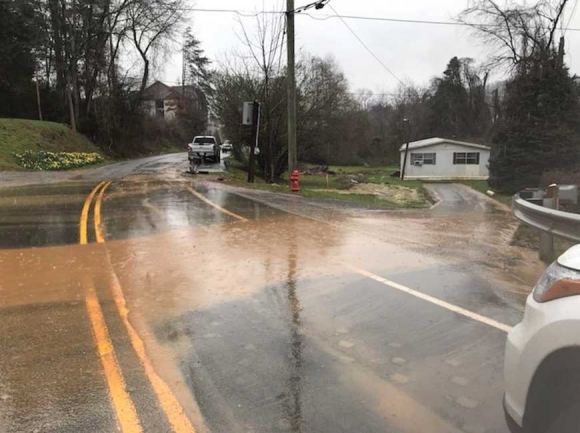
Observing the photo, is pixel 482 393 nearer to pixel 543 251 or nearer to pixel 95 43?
pixel 543 251

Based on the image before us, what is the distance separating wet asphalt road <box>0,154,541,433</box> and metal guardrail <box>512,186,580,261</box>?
0.38 metres

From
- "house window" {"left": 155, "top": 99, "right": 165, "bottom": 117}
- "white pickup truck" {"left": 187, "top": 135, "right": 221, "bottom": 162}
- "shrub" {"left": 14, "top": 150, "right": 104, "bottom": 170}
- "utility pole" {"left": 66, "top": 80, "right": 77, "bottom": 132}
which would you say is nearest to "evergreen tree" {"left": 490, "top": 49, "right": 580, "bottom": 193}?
"white pickup truck" {"left": 187, "top": 135, "right": 221, "bottom": 162}

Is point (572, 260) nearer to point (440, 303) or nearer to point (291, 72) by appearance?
point (440, 303)

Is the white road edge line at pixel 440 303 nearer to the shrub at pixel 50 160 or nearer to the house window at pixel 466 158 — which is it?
the shrub at pixel 50 160

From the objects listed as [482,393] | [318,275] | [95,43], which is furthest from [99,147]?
[482,393]

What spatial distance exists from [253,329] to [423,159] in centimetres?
5330

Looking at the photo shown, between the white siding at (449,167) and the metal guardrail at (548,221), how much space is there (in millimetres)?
46997

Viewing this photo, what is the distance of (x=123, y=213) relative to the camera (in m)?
12.5

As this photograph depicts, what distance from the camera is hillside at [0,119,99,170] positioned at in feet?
94.9

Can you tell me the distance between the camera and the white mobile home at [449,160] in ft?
175

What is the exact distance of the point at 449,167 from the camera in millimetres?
54250

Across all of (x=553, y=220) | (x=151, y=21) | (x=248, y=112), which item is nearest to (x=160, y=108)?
(x=151, y=21)

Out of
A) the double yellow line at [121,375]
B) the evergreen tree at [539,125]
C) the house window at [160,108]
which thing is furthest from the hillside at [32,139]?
the house window at [160,108]

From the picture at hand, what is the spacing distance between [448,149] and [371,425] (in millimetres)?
54016
